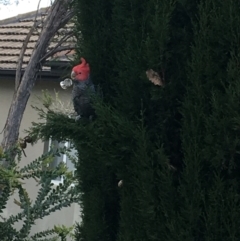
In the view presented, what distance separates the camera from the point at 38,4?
753cm

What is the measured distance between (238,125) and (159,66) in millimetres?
502

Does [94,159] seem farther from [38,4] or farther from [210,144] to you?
[38,4]

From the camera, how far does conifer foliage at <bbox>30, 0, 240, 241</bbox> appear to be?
217 centimetres

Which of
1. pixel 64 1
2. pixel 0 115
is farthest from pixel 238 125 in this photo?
pixel 0 115

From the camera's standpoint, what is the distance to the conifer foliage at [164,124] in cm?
217

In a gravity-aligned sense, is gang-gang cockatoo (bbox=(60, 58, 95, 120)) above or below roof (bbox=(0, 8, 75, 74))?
below

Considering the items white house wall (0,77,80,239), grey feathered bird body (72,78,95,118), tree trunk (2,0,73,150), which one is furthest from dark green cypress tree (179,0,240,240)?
white house wall (0,77,80,239)

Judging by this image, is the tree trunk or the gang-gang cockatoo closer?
the gang-gang cockatoo

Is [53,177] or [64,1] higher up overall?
[64,1]

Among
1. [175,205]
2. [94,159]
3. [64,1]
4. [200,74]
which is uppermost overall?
[64,1]

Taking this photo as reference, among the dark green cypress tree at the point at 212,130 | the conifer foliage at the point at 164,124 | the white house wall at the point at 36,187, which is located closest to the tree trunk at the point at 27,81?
the white house wall at the point at 36,187

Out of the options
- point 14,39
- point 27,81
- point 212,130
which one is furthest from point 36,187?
point 212,130

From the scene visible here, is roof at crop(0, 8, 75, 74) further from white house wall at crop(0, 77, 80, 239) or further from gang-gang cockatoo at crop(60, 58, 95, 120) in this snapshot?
gang-gang cockatoo at crop(60, 58, 95, 120)

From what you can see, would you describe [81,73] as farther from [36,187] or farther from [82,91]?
[36,187]
